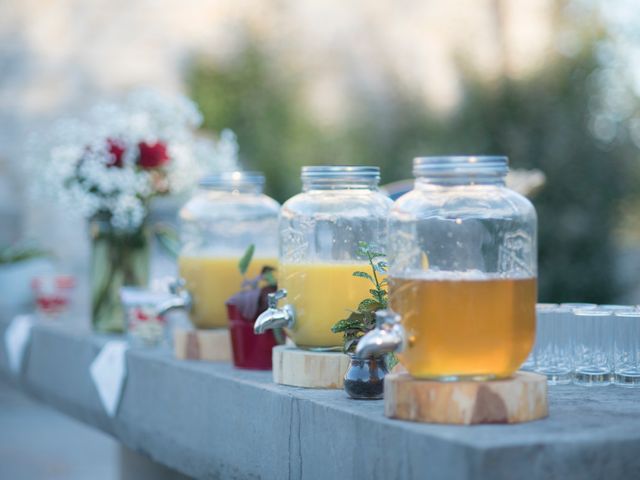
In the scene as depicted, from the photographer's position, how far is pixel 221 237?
7.80ft

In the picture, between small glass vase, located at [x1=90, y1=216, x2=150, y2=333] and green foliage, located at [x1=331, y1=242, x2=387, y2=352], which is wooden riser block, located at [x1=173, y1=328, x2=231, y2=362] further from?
small glass vase, located at [x1=90, y1=216, x2=150, y2=333]

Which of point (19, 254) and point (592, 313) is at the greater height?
point (19, 254)

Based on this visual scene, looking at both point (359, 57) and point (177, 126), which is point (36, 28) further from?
point (177, 126)

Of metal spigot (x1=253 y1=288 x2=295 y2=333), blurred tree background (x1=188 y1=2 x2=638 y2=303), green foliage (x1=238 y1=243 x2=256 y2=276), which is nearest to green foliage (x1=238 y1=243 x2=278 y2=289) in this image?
green foliage (x1=238 y1=243 x2=256 y2=276)

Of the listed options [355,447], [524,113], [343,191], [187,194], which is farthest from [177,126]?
[524,113]

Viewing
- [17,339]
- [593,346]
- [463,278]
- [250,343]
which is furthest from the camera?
[17,339]

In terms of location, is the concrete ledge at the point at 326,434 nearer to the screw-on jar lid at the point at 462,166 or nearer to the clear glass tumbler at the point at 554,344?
the clear glass tumbler at the point at 554,344

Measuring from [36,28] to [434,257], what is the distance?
19.0ft

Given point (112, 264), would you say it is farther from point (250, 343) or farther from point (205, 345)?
point (250, 343)

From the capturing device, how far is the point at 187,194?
299 cm

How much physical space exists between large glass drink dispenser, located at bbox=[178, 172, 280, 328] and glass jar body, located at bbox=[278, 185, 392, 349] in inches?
16.2

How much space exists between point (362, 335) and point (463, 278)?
339 millimetres

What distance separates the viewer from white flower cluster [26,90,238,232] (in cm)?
289

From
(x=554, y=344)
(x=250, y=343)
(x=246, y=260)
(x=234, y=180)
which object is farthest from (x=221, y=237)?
(x=554, y=344)
